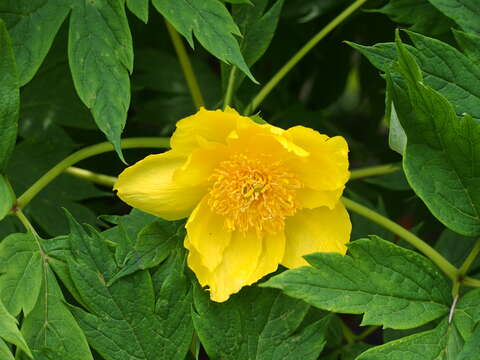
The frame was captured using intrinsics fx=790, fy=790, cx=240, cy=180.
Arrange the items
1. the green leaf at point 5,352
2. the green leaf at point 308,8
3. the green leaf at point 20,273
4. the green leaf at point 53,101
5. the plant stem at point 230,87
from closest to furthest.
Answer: the green leaf at point 5,352 → the green leaf at point 20,273 → the plant stem at point 230,87 → the green leaf at point 53,101 → the green leaf at point 308,8

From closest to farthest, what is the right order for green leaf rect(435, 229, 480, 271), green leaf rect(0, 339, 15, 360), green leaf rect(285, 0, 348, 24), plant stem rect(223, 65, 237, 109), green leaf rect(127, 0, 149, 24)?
1. green leaf rect(0, 339, 15, 360)
2. green leaf rect(127, 0, 149, 24)
3. plant stem rect(223, 65, 237, 109)
4. green leaf rect(435, 229, 480, 271)
5. green leaf rect(285, 0, 348, 24)

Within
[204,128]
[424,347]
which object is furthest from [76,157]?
[424,347]

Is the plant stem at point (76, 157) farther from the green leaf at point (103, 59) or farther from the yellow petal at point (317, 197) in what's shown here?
the yellow petal at point (317, 197)

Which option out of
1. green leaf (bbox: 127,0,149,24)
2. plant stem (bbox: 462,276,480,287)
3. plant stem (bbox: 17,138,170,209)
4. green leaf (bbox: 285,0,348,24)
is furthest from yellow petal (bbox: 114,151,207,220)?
green leaf (bbox: 285,0,348,24)

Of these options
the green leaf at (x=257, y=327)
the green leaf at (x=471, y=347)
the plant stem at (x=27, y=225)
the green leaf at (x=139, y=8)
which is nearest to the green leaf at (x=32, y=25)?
the green leaf at (x=139, y=8)

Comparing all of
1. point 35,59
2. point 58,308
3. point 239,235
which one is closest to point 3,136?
point 35,59

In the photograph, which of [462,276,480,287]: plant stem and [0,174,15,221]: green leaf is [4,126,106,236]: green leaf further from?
[462,276,480,287]: plant stem
